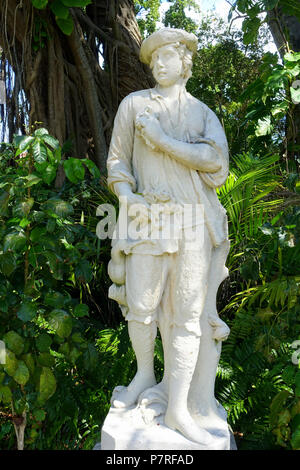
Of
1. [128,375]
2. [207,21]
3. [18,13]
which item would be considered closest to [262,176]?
[128,375]

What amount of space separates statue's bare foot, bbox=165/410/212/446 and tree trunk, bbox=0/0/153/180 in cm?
295

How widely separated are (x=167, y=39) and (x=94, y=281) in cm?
254

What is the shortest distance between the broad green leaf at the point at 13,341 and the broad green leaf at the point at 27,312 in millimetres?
131

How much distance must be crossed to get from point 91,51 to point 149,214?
337 centimetres

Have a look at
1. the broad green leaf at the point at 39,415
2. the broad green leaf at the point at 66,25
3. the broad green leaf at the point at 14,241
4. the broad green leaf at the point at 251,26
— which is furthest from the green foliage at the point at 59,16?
the broad green leaf at the point at 39,415

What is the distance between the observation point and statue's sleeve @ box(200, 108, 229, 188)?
7.52 feet

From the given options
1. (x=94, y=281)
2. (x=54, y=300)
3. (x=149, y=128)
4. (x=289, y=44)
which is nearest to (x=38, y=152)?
(x=149, y=128)

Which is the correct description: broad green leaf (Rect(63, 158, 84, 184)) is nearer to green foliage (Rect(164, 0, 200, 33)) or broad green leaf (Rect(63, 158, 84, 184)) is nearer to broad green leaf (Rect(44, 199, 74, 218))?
broad green leaf (Rect(44, 199, 74, 218))

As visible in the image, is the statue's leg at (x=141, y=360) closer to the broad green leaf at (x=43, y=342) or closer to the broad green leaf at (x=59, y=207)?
the broad green leaf at (x=43, y=342)

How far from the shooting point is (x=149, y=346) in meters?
2.33

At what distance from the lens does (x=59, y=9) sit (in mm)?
4227

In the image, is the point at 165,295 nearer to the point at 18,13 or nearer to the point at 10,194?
the point at 10,194

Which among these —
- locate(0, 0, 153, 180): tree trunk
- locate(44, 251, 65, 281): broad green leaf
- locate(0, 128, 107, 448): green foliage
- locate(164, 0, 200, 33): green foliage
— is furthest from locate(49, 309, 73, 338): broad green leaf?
locate(164, 0, 200, 33): green foliage

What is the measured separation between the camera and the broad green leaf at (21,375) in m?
2.53
